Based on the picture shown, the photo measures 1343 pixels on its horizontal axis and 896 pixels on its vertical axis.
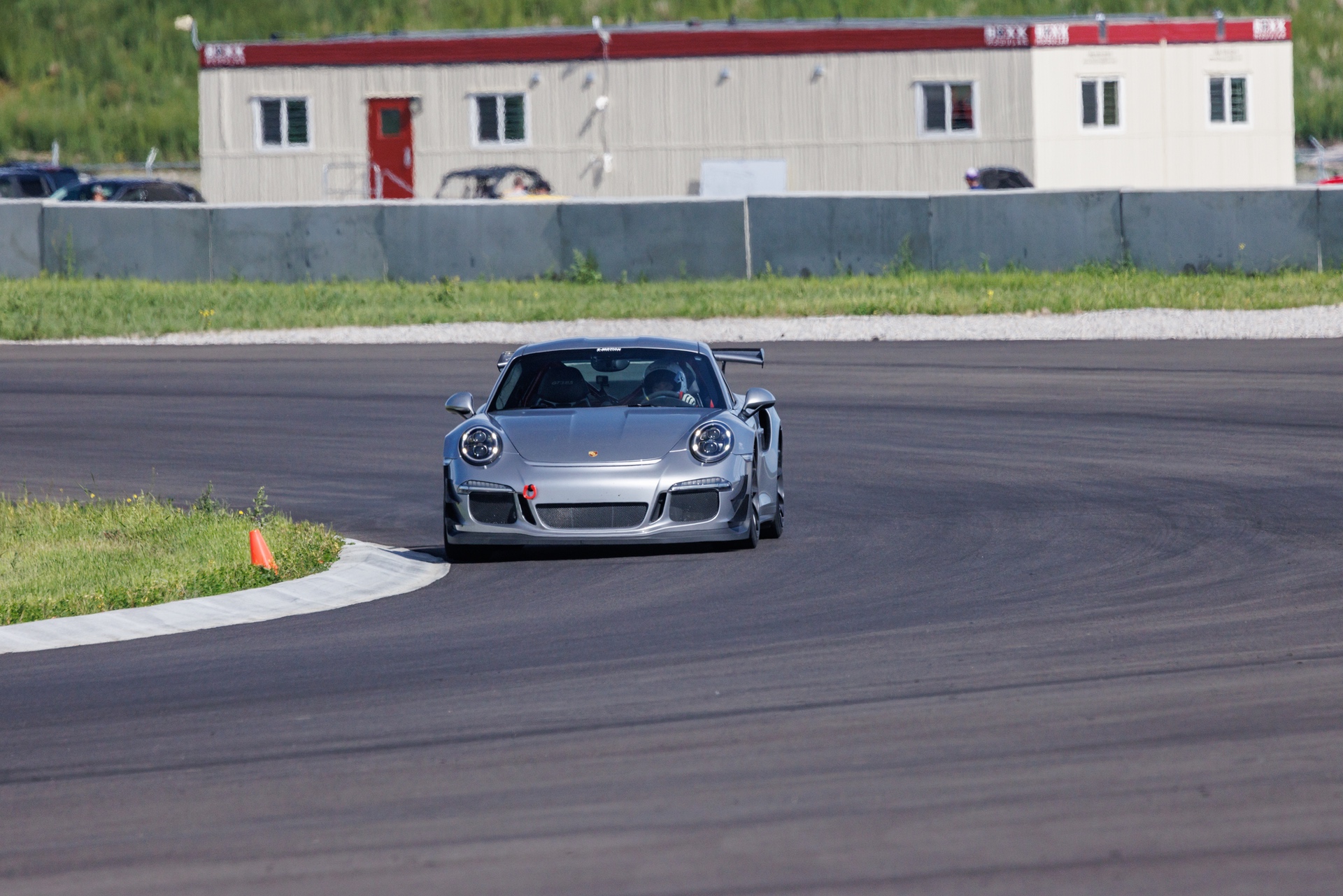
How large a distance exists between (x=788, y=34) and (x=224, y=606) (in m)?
35.3

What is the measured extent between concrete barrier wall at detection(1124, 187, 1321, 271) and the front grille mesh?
811 inches

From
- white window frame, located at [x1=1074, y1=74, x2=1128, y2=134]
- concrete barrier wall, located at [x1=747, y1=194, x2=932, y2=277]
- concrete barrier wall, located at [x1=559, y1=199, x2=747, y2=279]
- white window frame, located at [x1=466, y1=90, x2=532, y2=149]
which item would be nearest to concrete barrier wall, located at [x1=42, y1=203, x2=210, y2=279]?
concrete barrier wall, located at [x1=559, y1=199, x2=747, y2=279]

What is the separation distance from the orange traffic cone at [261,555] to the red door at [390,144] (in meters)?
35.2

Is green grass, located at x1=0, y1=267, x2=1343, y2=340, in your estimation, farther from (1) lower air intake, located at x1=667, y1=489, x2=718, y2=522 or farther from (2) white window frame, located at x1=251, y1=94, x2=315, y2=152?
(1) lower air intake, located at x1=667, y1=489, x2=718, y2=522

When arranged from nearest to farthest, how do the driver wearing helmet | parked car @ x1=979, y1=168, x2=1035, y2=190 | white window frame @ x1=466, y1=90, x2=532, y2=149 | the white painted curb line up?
1. the white painted curb
2. the driver wearing helmet
3. parked car @ x1=979, y1=168, x2=1035, y2=190
4. white window frame @ x1=466, y1=90, x2=532, y2=149

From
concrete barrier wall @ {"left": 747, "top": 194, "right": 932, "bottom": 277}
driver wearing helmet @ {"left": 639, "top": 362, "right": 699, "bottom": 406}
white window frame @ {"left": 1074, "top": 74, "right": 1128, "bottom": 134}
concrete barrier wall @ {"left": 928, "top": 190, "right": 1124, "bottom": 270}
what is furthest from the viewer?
white window frame @ {"left": 1074, "top": 74, "right": 1128, "bottom": 134}

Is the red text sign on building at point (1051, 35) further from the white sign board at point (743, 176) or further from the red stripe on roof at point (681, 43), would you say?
the white sign board at point (743, 176)

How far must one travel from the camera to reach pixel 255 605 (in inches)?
403

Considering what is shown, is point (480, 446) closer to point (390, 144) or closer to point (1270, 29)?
point (390, 144)

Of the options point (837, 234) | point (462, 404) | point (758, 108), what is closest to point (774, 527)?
point (462, 404)

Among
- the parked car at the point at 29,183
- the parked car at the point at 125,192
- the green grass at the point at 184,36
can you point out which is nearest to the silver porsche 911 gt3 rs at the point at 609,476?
the parked car at the point at 125,192

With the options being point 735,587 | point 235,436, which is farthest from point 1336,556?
point 235,436

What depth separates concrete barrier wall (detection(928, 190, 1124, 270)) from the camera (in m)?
30.5

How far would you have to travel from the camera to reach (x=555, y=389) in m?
12.5
